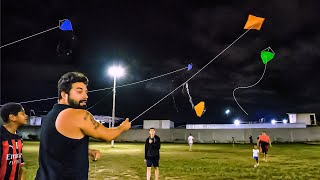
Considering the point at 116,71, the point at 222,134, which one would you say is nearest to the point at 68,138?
the point at 116,71

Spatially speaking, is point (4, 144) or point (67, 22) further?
point (67, 22)

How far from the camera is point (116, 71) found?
106 feet

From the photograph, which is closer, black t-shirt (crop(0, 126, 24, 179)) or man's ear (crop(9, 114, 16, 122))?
black t-shirt (crop(0, 126, 24, 179))

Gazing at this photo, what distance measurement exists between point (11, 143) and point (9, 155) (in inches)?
6.8

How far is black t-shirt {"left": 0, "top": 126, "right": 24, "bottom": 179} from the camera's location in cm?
379

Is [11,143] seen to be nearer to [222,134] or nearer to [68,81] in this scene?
[68,81]

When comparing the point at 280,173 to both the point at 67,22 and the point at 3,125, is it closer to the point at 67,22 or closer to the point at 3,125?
the point at 67,22

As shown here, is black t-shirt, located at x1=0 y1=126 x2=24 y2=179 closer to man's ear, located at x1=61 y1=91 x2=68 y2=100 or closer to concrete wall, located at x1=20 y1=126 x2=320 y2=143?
man's ear, located at x1=61 y1=91 x2=68 y2=100

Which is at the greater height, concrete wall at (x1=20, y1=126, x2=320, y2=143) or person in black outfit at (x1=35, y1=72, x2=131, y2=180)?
person in black outfit at (x1=35, y1=72, x2=131, y2=180)

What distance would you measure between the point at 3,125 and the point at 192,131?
155 feet

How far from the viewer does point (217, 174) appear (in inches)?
479

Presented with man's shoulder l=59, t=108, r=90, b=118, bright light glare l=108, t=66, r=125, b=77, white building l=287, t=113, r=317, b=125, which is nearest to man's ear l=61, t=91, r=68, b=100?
man's shoulder l=59, t=108, r=90, b=118

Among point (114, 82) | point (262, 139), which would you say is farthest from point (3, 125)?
point (114, 82)

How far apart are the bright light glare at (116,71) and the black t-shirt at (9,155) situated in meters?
28.4
